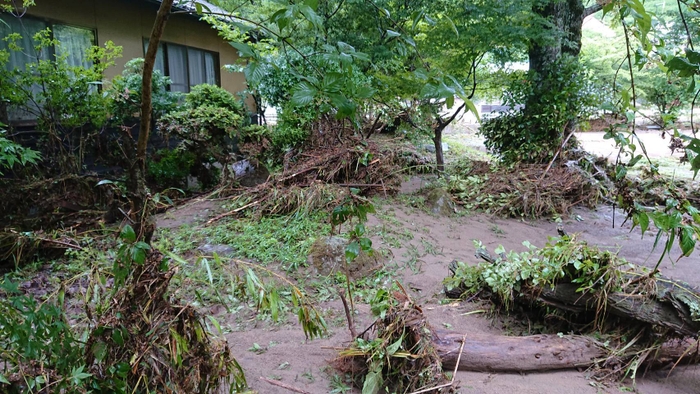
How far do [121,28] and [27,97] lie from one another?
12.0ft

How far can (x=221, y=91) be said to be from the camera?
7.74m

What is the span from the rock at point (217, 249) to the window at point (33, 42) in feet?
10.4

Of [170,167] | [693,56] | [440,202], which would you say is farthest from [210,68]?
[693,56]

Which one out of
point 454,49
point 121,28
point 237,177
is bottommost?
point 237,177

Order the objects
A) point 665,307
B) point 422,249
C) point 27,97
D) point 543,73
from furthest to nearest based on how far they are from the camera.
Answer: point 543,73
point 27,97
point 422,249
point 665,307

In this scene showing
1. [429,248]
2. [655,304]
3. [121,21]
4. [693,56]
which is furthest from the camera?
[121,21]

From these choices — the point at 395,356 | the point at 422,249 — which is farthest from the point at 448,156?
the point at 395,356

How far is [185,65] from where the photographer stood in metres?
10.9

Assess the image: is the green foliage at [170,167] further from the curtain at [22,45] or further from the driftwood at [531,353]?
the driftwood at [531,353]

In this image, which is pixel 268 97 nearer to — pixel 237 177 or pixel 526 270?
pixel 237 177

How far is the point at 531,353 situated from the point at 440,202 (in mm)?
3821

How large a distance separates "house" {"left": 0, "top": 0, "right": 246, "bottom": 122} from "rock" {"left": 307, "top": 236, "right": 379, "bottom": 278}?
278 centimetres

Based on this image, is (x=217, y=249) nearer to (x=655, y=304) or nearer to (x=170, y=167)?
(x=170, y=167)

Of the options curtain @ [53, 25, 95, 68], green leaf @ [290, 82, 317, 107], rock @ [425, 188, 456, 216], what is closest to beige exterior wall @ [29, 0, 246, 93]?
curtain @ [53, 25, 95, 68]
